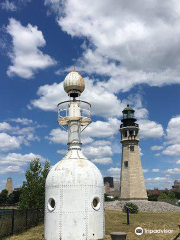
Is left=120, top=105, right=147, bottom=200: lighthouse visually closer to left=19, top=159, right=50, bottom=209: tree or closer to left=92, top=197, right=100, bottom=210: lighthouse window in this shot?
left=19, top=159, right=50, bottom=209: tree

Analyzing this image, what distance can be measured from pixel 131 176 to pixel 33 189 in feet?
80.5

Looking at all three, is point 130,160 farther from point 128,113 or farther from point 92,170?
point 92,170

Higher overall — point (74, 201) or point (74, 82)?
point (74, 82)

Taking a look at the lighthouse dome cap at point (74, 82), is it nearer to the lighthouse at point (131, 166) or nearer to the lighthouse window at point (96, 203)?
A: the lighthouse window at point (96, 203)


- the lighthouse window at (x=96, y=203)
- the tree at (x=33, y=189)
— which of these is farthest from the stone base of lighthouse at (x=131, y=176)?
the lighthouse window at (x=96, y=203)

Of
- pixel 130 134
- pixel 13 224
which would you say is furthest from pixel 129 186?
pixel 13 224

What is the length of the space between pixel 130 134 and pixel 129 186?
384 inches

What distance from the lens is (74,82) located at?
701 inches

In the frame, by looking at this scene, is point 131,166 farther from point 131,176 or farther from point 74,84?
point 74,84

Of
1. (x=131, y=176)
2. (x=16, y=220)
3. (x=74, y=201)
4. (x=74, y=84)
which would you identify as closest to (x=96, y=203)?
(x=74, y=201)

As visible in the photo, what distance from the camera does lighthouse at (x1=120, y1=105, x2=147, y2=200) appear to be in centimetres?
4638

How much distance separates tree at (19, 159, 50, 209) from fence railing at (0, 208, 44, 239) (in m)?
4.37

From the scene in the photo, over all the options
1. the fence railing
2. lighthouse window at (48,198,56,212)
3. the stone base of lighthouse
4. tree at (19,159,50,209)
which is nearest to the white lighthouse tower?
lighthouse window at (48,198,56,212)

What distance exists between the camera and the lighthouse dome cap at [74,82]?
702 inches
